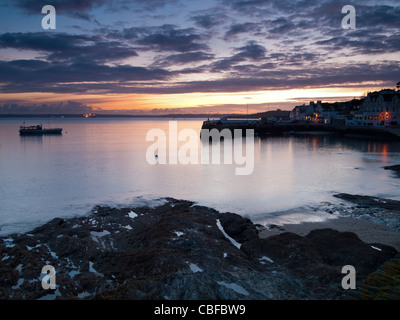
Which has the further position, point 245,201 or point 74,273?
point 245,201

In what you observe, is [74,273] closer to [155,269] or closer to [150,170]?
[155,269]

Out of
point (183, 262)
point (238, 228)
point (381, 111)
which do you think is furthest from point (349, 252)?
point (381, 111)

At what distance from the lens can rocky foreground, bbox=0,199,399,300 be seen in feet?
23.0

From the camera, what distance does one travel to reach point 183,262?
27.0ft

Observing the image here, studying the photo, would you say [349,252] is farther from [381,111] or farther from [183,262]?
[381,111]

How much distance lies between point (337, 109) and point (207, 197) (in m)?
92.4

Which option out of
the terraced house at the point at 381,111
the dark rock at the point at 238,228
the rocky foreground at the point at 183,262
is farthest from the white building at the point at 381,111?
the rocky foreground at the point at 183,262

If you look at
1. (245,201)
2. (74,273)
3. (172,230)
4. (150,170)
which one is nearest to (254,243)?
(172,230)

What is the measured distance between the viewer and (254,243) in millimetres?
10203

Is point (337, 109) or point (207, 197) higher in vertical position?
point (337, 109)

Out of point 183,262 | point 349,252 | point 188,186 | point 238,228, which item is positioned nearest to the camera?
point 183,262

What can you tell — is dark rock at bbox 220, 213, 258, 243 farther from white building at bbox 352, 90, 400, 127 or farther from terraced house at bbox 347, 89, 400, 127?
white building at bbox 352, 90, 400, 127

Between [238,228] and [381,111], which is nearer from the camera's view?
[238,228]

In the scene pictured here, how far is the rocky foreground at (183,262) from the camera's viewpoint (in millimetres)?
7020
